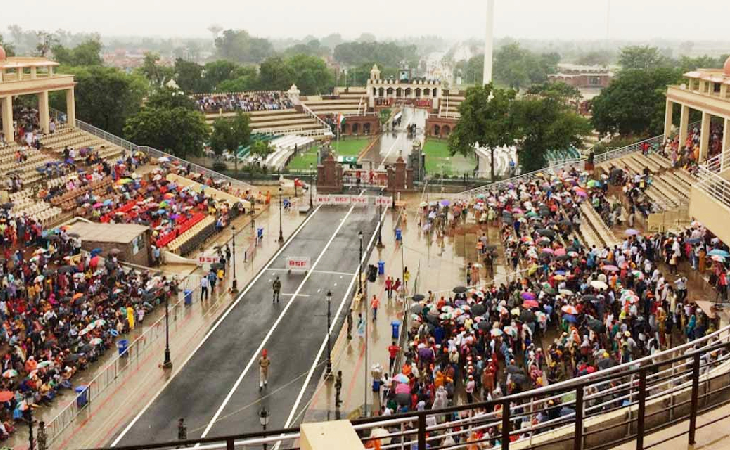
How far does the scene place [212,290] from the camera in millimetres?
41406

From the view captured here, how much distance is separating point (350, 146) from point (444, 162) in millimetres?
16658

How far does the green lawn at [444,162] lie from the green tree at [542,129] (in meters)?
10.2

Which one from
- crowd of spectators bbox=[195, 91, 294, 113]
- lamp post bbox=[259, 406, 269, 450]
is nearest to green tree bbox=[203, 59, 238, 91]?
crowd of spectators bbox=[195, 91, 294, 113]

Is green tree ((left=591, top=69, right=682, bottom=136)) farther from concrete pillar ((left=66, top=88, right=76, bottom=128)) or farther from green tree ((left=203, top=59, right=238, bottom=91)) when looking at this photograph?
green tree ((left=203, top=59, right=238, bottom=91))

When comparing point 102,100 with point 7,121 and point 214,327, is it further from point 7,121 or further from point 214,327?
point 214,327

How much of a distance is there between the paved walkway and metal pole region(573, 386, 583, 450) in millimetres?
19628

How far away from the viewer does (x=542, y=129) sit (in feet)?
224

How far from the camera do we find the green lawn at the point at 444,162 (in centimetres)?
8218

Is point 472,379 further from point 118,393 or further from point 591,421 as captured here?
point 591,421

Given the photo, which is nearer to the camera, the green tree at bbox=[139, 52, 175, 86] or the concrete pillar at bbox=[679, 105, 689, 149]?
the concrete pillar at bbox=[679, 105, 689, 149]

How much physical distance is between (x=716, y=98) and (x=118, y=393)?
35.5 metres

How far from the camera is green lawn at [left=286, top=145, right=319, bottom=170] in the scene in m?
83.5

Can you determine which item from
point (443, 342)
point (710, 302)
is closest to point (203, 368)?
point (443, 342)

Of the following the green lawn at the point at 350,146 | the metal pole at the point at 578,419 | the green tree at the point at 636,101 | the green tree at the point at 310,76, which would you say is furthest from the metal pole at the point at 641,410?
the green tree at the point at 310,76
